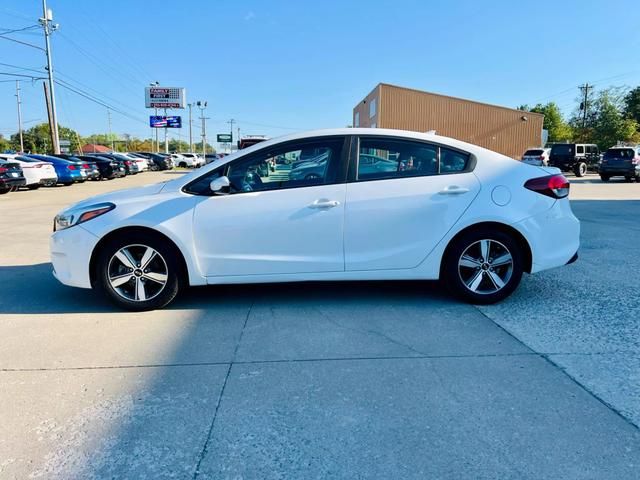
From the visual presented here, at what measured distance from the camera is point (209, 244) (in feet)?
13.9

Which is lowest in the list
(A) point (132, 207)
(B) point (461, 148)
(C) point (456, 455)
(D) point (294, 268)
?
(C) point (456, 455)

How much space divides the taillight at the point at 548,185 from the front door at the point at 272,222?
1.74m

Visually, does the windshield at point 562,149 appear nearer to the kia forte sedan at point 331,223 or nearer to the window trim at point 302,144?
the kia forte sedan at point 331,223

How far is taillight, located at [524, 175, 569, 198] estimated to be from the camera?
443 centimetres

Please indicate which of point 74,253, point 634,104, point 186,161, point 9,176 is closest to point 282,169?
point 74,253

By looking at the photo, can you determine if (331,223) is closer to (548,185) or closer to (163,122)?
(548,185)

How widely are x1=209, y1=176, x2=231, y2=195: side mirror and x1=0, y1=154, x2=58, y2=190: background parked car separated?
17739 millimetres

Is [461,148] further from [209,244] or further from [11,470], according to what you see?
[11,470]

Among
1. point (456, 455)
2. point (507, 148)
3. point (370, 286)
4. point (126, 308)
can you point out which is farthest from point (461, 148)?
point (507, 148)

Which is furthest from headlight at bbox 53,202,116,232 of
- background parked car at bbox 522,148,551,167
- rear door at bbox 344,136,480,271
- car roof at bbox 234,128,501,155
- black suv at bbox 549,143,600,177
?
black suv at bbox 549,143,600,177

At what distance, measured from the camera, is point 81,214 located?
4.28m

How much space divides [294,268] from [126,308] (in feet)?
5.10

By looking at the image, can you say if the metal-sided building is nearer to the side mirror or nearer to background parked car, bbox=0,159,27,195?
background parked car, bbox=0,159,27,195

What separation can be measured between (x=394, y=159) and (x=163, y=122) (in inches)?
2669
